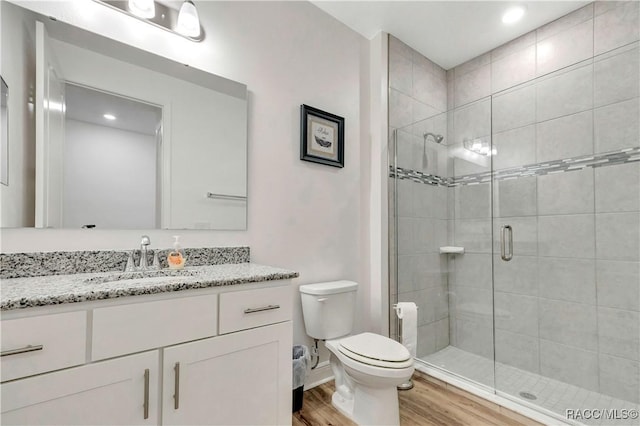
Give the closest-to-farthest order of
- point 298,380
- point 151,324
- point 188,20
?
point 151,324
point 188,20
point 298,380

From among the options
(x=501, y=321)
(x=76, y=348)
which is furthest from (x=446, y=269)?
(x=76, y=348)

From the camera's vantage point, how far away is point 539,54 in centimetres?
244

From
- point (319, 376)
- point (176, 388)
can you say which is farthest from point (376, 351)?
point (176, 388)

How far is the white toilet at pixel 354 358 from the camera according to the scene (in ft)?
5.16

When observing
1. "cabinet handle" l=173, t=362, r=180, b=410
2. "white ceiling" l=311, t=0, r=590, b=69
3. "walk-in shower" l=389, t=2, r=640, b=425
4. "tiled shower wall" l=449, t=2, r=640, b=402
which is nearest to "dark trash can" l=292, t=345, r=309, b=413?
"cabinet handle" l=173, t=362, r=180, b=410

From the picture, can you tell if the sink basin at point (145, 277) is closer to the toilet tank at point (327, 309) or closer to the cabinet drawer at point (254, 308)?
the cabinet drawer at point (254, 308)

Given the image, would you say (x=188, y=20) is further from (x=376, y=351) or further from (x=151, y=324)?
(x=376, y=351)

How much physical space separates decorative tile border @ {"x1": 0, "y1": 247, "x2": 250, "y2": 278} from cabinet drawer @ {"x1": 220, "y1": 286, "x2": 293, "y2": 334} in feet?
1.54

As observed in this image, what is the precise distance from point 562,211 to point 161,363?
2.52 meters

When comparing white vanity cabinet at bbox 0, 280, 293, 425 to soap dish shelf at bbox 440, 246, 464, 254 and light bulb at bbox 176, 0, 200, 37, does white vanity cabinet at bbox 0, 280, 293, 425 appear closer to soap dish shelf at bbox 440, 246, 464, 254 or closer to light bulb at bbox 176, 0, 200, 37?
light bulb at bbox 176, 0, 200, 37

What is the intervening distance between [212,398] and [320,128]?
1658 millimetres

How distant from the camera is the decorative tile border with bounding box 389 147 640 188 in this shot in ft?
6.42

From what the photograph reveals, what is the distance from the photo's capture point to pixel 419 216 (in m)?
2.57

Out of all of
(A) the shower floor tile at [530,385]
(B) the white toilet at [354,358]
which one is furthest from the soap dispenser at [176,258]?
(A) the shower floor tile at [530,385]
